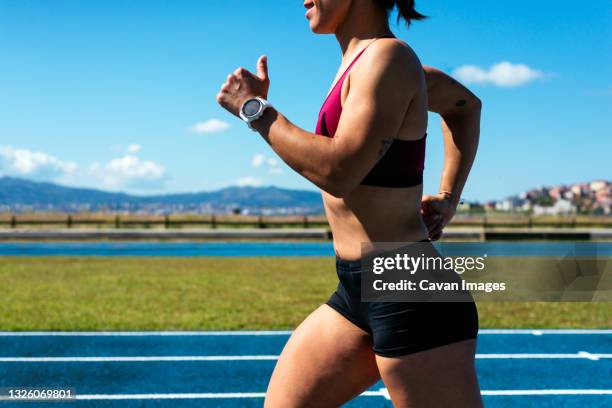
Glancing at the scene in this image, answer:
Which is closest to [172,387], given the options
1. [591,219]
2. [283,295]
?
[283,295]

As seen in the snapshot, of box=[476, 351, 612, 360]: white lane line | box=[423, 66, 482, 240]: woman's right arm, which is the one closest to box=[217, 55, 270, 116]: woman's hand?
box=[423, 66, 482, 240]: woman's right arm

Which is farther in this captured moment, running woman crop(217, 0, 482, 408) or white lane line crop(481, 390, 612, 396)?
white lane line crop(481, 390, 612, 396)

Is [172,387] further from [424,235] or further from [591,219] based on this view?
[591,219]

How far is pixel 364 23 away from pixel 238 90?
445 mm

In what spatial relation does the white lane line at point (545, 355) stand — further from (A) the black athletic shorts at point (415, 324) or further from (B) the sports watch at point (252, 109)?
(B) the sports watch at point (252, 109)

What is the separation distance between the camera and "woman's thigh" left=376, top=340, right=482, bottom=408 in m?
1.94

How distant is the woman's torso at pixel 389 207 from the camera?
2.00 m

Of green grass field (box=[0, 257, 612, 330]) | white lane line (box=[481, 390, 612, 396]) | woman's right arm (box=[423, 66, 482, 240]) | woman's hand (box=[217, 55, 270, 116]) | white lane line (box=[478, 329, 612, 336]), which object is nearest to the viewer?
woman's hand (box=[217, 55, 270, 116])

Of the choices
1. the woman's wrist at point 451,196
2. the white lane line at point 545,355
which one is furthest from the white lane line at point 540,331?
the woman's wrist at point 451,196

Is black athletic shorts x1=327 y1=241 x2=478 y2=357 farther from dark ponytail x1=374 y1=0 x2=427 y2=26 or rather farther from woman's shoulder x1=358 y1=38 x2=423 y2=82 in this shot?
dark ponytail x1=374 y1=0 x2=427 y2=26

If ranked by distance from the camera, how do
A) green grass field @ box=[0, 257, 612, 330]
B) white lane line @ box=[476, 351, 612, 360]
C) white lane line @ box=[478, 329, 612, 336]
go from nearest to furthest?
white lane line @ box=[476, 351, 612, 360]
white lane line @ box=[478, 329, 612, 336]
green grass field @ box=[0, 257, 612, 330]

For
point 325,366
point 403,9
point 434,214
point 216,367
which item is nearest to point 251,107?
point 403,9

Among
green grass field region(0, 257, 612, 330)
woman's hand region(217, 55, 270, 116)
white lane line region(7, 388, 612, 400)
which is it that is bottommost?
white lane line region(7, 388, 612, 400)

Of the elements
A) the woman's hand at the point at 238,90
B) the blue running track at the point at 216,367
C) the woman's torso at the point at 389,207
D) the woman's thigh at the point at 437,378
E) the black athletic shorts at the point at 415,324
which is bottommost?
the blue running track at the point at 216,367
